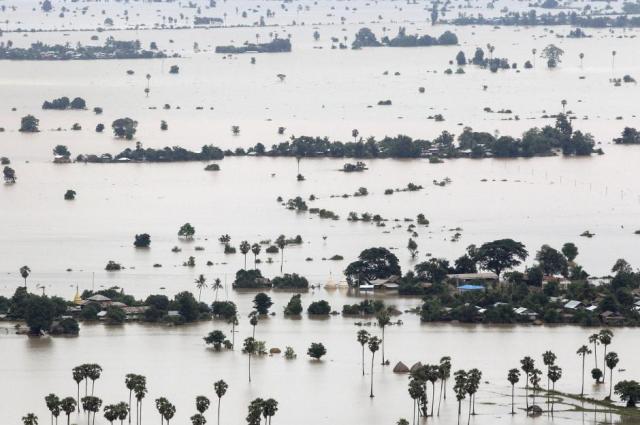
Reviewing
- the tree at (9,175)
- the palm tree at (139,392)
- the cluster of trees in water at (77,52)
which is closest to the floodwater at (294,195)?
the palm tree at (139,392)

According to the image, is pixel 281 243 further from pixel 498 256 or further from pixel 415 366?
pixel 415 366

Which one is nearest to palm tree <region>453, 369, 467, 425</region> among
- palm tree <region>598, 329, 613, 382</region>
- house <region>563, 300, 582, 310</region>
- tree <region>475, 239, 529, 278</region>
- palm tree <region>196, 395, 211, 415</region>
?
palm tree <region>598, 329, 613, 382</region>

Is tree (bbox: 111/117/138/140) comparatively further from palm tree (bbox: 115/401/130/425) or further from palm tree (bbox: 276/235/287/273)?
palm tree (bbox: 115/401/130/425)

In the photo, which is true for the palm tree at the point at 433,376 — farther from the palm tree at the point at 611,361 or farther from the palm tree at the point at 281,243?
the palm tree at the point at 281,243

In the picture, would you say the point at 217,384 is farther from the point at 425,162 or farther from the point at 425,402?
the point at 425,162

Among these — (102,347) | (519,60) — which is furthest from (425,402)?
(519,60)

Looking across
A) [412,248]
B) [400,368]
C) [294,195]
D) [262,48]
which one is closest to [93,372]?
[400,368]

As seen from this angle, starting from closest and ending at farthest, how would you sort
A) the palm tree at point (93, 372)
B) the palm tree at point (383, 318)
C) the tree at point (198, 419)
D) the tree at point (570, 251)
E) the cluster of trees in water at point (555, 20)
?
the tree at point (198, 419) < the palm tree at point (93, 372) < the palm tree at point (383, 318) < the tree at point (570, 251) < the cluster of trees in water at point (555, 20)
